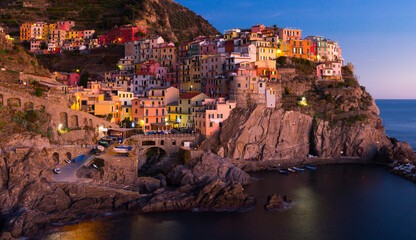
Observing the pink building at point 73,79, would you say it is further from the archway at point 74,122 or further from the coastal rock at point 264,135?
the coastal rock at point 264,135

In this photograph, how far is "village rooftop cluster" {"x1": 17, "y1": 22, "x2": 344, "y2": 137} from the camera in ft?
175

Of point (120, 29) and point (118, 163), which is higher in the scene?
point (120, 29)

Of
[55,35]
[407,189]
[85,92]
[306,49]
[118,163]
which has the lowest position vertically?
[407,189]

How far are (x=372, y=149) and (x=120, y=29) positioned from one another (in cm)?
5181

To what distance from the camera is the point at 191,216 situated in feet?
112

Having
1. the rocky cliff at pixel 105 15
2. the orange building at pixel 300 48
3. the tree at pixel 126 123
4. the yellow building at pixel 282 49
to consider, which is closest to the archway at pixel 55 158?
the tree at pixel 126 123

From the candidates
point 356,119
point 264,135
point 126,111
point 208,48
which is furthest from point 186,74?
point 356,119

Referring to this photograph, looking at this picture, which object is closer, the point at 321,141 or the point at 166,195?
the point at 166,195

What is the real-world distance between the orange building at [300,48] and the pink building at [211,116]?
735 inches

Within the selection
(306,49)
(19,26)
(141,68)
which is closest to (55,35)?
(19,26)

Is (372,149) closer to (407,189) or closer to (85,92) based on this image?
(407,189)

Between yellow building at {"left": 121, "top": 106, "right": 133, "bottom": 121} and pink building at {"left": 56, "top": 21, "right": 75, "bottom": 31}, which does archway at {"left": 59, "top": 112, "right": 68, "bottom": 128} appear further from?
pink building at {"left": 56, "top": 21, "right": 75, "bottom": 31}

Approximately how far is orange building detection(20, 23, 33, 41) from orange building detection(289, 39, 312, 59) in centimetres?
5378

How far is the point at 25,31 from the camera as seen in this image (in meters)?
89.5
